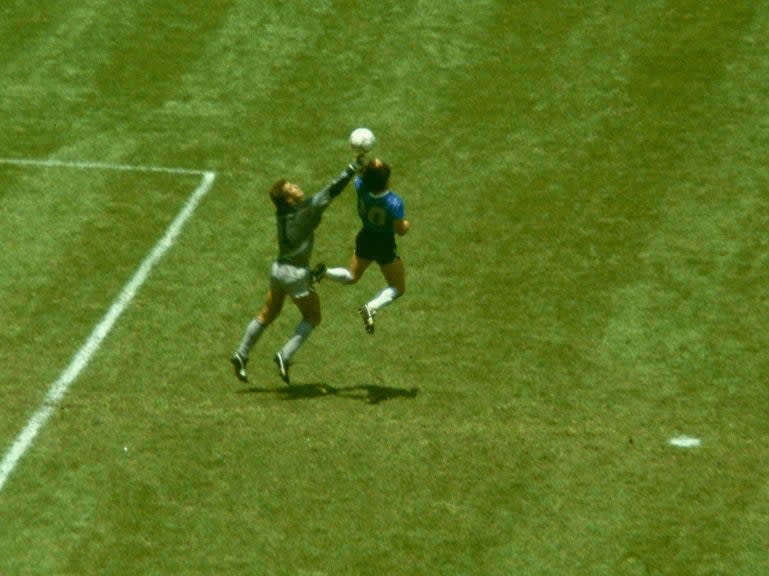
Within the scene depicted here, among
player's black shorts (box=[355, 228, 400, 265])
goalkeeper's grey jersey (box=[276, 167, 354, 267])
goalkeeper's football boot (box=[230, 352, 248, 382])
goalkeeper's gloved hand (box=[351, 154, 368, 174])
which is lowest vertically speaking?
goalkeeper's football boot (box=[230, 352, 248, 382])

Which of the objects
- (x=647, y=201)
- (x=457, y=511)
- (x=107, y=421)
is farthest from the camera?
(x=647, y=201)

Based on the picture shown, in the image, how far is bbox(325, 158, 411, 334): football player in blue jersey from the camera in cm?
2161

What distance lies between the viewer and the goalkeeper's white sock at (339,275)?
73.6ft

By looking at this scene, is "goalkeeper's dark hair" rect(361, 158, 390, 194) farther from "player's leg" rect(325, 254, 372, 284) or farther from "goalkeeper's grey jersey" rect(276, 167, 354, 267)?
"player's leg" rect(325, 254, 372, 284)

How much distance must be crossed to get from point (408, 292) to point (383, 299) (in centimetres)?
164

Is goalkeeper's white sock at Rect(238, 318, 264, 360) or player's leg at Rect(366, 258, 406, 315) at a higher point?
player's leg at Rect(366, 258, 406, 315)

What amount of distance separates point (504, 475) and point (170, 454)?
3.50 meters

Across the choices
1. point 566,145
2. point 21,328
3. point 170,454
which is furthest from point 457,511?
point 566,145

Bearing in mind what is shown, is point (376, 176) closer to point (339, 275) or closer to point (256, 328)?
point (339, 275)

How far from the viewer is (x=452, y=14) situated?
30.3m

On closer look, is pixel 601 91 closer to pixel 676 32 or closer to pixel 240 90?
pixel 676 32

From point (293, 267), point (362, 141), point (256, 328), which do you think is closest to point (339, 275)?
point (293, 267)

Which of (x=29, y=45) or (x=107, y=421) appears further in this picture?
(x=29, y=45)

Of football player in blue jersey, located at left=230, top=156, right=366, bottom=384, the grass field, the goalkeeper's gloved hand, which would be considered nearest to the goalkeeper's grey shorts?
football player in blue jersey, located at left=230, top=156, right=366, bottom=384
